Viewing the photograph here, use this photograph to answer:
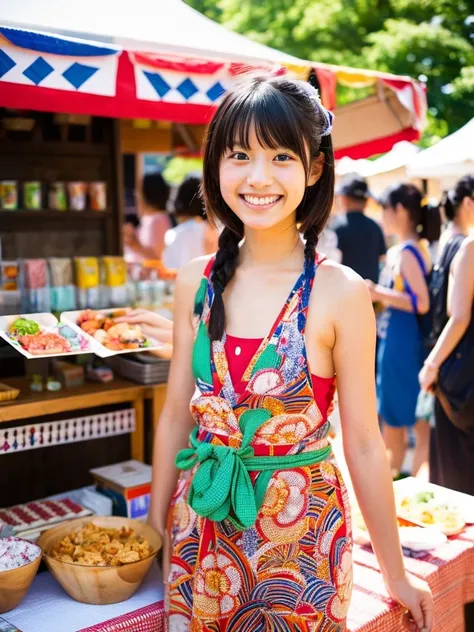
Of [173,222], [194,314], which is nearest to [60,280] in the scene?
[194,314]

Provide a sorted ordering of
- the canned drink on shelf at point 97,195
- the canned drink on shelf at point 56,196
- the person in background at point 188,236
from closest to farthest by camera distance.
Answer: the canned drink on shelf at point 56,196, the canned drink on shelf at point 97,195, the person in background at point 188,236

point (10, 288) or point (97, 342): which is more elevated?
point (10, 288)

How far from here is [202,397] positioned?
1737 mm

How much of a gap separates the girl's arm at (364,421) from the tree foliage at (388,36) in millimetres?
9972

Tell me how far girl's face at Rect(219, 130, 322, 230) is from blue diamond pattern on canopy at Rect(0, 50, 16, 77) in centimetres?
120

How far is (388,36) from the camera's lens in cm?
1216

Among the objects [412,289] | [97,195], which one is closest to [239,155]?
[97,195]

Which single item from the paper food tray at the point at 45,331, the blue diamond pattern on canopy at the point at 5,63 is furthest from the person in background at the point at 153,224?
the blue diamond pattern on canopy at the point at 5,63

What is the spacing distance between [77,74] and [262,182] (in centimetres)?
139

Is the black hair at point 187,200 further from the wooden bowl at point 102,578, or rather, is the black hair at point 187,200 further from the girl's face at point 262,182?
the girl's face at point 262,182

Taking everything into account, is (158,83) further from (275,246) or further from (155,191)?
(155,191)

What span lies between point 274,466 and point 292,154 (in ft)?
2.38

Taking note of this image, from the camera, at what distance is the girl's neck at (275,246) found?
182cm

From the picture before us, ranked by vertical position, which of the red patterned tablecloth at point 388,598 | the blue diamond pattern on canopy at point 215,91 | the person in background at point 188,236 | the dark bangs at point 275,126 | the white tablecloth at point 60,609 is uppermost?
the blue diamond pattern on canopy at point 215,91
